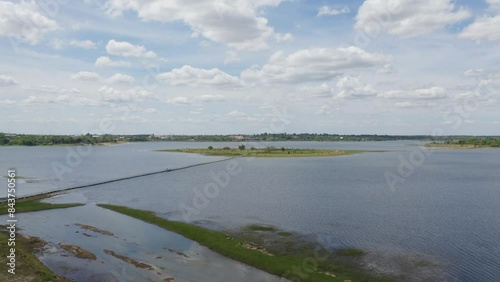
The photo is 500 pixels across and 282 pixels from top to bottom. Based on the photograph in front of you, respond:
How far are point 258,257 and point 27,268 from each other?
18284 millimetres

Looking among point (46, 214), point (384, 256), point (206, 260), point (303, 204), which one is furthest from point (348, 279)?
point (46, 214)

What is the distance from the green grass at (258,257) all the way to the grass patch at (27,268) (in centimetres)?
1369

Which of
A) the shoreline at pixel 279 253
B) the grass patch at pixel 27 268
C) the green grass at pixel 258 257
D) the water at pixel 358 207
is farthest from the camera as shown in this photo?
the water at pixel 358 207

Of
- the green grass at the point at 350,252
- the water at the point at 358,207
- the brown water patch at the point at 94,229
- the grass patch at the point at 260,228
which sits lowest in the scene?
Result: the brown water patch at the point at 94,229

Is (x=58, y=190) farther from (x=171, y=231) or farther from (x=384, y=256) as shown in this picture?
(x=384, y=256)

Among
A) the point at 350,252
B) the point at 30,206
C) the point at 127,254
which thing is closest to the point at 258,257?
the point at 350,252

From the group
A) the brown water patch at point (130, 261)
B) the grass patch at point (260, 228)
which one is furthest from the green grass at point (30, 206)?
the grass patch at point (260, 228)

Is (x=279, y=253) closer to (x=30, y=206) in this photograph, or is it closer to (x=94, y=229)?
(x=94, y=229)

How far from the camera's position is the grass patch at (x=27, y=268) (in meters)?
28.7

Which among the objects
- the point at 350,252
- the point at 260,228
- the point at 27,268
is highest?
the point at 260,228

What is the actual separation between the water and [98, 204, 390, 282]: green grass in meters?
3.62

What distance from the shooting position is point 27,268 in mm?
30828

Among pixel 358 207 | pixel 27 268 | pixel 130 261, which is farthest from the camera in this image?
pixel 358 207

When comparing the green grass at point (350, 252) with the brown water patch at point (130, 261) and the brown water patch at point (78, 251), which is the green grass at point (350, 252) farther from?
the brown water patch at point (78, 251)
